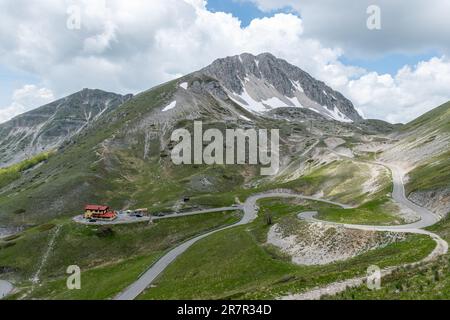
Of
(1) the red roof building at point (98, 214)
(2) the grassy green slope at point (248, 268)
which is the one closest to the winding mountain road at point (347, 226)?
(2) the grassy green slope at point (248, 268)

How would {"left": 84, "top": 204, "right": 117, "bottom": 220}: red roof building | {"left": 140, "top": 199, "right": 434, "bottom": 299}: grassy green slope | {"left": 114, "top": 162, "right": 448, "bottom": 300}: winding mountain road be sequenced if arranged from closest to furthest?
1. {"left": 114, "top": 162, "right": 448, "bottom": 300}: winding mountain road
2. {"left": 140, "top": 199, "right": 434, "bottom": 299}: grassy green slope
3. {"left": 84, "top": 204, "right": 117, "bottom": 220}: red roof building

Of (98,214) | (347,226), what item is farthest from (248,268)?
(98,214)

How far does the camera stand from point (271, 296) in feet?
101

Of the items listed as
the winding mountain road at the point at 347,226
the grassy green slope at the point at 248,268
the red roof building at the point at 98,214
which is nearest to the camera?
the winding mountain road at the point at 347,226

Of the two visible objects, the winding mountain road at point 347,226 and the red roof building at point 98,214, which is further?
the red roof building at point 98,214

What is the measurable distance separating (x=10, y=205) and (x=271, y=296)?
14211 centimetres

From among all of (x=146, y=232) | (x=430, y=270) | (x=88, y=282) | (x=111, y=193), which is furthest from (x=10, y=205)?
(x=430, y=270)

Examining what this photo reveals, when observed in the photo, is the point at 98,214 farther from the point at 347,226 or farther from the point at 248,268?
the point at 347,226

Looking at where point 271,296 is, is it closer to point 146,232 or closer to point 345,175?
point 146,232

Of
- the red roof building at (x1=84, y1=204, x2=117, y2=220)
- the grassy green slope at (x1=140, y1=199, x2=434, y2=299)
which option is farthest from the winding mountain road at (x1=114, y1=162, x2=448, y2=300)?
the red roof building at (x1=84, y1=204, x2=117, y2=220)

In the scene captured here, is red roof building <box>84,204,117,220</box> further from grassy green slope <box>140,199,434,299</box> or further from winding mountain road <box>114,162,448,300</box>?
grassy green slope <box>140,199,434,299</box>

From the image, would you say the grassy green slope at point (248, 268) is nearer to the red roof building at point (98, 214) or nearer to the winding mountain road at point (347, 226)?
the winding mountain road at point (347, 226)

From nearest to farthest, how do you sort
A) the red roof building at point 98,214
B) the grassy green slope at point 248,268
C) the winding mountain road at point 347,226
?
the winding mountain road at point 347,226 → the grassy green slope at point 248,268 → the red roof building at point 98,214

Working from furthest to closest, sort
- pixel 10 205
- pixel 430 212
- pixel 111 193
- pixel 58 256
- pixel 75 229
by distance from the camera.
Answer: pixel 111 193 → pixel 10 205 → pixel 75 229 → pixel 58 256 → pixel 430 212
